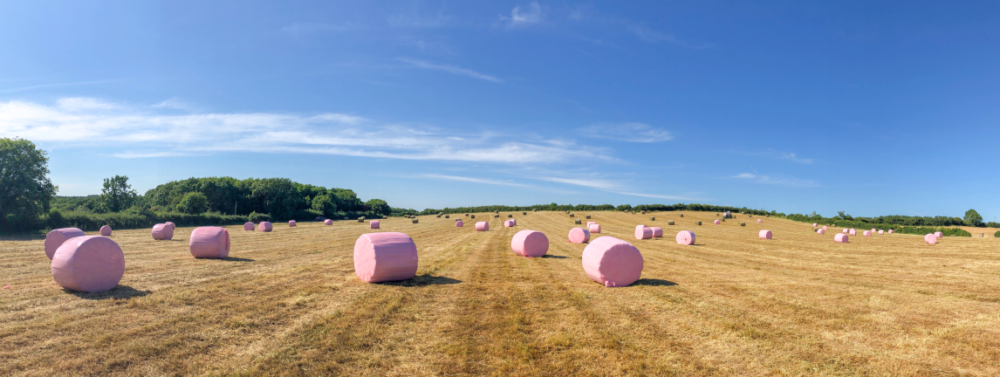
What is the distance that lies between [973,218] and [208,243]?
10970cm

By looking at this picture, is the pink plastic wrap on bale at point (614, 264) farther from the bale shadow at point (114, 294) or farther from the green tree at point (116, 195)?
the green tree at point (116, 195)

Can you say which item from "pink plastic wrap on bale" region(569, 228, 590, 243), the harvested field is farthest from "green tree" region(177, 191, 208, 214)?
"pink plastic wrap on bale" region(569, 228, 590, 243)

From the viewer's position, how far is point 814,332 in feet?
27.5

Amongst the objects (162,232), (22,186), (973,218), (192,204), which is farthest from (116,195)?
(973,218)

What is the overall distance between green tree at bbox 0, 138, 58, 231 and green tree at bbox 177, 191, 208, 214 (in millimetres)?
34485

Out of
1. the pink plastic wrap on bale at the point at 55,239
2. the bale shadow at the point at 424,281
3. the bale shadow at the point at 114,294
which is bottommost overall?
the bale shadow at the point at 114,294

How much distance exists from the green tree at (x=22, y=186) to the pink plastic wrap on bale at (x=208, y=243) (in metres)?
36.1

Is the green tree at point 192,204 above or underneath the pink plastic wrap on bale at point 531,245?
above

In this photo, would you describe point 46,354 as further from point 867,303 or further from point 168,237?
point 168,237

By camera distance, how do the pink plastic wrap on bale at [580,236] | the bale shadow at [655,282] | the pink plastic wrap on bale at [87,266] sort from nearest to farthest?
the pink plastic wrap on bale at [87,266] → the bale shadow at [655,282] → the pink plastic wrap on bale at [580,236]

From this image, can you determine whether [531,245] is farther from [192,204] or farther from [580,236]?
[192,204]

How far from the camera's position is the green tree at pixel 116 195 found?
87625 mm

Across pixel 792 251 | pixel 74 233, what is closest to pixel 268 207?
pixel 74 233

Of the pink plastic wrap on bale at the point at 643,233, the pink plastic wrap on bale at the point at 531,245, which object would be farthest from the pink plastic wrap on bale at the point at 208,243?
the pink plastic wrap on bale at the point at 643,233
